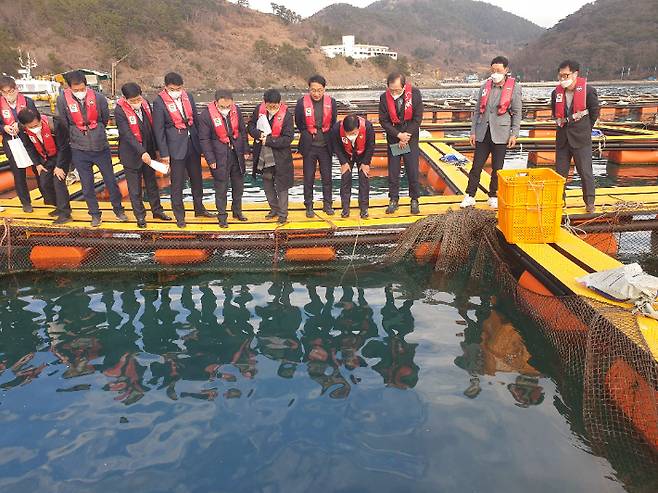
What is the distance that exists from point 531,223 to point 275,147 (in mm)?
3718

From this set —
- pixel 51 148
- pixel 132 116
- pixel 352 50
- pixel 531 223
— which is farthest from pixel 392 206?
pixel 352 50

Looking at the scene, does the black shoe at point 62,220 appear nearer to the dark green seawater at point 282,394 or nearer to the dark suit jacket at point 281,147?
the dark green seawater at point 282,394

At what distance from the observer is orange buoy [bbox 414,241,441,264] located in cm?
717

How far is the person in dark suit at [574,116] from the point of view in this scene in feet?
22.4

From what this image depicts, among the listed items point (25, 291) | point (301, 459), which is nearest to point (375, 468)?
point (301, 459)

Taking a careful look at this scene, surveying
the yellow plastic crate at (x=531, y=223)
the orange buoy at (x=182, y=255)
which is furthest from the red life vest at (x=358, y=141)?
the orange buoy at (x=182, y=255)

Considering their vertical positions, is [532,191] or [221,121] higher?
[221,121]

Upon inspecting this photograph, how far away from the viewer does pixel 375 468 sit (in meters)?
3.59

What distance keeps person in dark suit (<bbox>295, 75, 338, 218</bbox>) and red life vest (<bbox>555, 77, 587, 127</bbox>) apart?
10.7 ft

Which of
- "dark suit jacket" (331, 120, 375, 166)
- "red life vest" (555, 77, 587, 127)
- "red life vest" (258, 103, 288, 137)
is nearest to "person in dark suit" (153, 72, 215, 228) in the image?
"red life vest" (258, 103, 288, 137)

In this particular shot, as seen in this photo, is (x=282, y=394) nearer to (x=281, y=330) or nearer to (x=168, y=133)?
(x=281, y=330)

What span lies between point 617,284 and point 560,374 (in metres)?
1.04

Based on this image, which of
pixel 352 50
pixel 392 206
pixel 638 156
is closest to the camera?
pixel 392 206

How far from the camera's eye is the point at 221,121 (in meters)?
6.86
